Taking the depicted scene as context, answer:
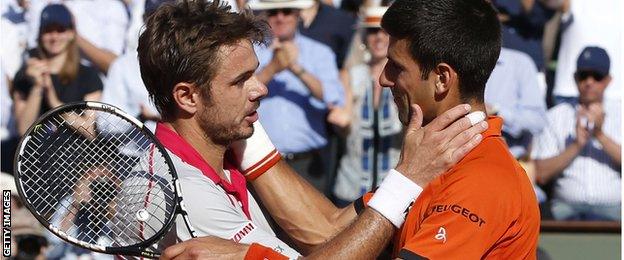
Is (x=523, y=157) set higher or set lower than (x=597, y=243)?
higher

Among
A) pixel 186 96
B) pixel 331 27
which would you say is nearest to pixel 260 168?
pixel 186 96

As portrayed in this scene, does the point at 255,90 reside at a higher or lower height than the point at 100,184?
higher

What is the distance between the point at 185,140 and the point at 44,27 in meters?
4.17

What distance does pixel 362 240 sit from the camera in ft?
13.0

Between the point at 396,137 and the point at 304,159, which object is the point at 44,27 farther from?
the point at 396,137

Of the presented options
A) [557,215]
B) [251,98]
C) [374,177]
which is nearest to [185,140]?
[251,98]

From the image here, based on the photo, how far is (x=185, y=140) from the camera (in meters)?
4.44

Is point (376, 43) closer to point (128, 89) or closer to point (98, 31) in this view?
point (128, 89)

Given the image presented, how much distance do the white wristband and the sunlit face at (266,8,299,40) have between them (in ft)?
14.1

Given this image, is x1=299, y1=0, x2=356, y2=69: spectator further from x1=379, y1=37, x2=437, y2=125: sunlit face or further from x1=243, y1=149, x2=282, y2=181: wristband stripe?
x1=379, y1=37, x2=437, y2=125: sunlit face

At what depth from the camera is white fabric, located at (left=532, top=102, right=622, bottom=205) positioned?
8422 millimetres

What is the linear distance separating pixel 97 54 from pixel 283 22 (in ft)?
4.21

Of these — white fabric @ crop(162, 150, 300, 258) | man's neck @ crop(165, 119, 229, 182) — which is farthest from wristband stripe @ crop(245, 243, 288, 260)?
man's neck @ crop(165, 119, 229, 182)
